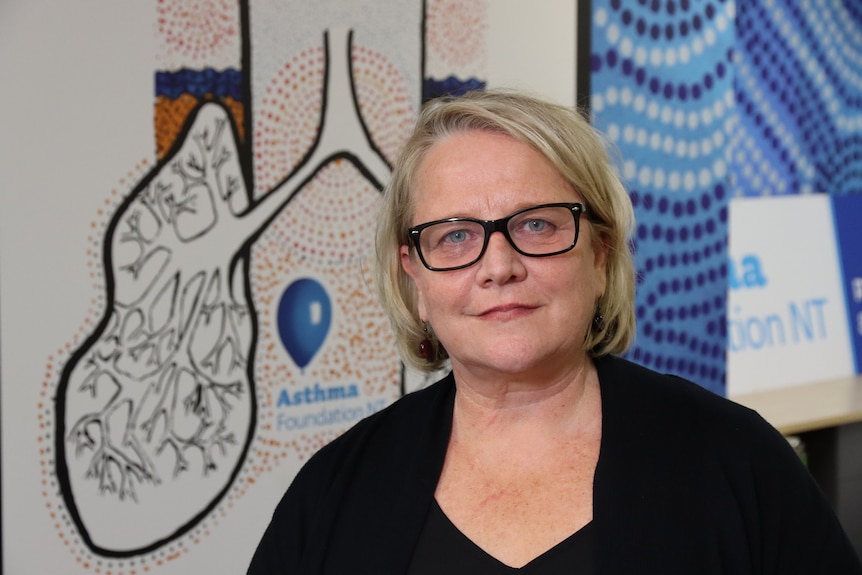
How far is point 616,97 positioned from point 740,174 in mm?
1088

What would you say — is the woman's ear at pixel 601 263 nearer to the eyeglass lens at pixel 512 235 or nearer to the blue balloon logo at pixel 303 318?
the eyeglass lens at pixel 512 235

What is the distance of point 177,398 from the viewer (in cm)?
219

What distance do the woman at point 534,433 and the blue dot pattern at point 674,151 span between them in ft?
5.25

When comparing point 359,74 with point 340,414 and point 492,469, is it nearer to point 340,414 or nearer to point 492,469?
point 340,414

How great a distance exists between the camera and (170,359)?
217 cm

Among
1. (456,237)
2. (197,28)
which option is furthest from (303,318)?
(456,237)

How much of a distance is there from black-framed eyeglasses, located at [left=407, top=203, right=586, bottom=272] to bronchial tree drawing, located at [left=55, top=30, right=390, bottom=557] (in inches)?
35.2

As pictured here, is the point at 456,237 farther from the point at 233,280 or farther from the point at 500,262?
the point at 233,280

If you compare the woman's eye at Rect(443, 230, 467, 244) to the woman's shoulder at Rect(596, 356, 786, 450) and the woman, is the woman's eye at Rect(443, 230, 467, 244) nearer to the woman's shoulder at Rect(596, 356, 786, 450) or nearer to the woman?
the woman

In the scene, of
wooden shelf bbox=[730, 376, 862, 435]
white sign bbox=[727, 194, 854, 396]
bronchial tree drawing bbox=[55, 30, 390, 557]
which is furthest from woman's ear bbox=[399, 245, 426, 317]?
white sign bbox=[727, 194, 854, 396]

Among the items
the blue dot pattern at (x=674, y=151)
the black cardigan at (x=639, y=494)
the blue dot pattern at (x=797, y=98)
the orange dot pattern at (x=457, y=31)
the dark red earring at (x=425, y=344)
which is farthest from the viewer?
the blue dot pattern at (x=797, y=98)

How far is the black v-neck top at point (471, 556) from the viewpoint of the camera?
1295mm

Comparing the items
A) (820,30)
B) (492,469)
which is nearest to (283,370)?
(492,469)

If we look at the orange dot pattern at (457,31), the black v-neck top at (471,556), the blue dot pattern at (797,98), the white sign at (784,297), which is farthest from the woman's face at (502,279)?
the blue dot pattern at (797,98)
